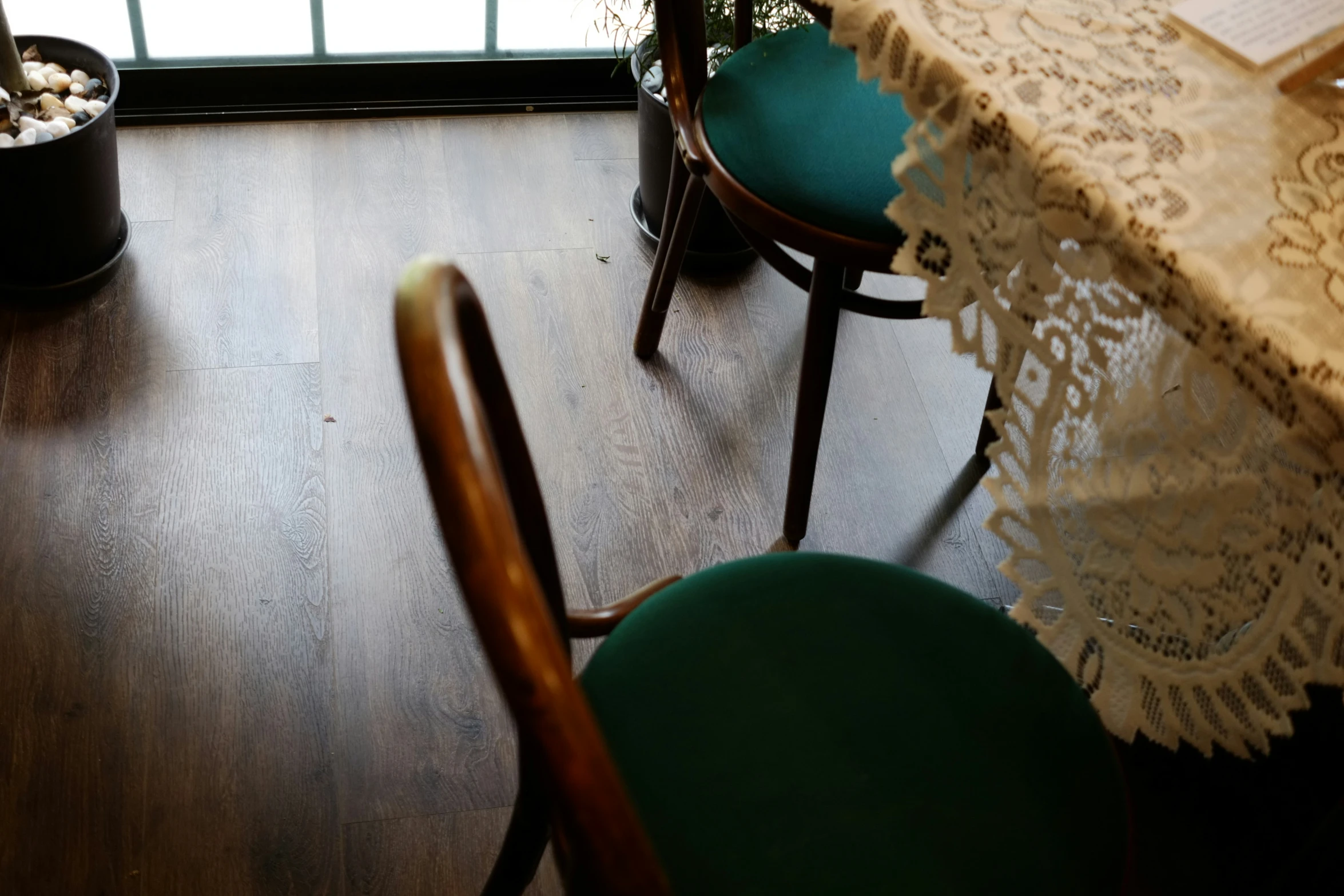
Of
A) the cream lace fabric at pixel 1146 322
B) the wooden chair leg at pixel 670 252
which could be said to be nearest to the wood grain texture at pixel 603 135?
the wooden chair leg at pixel 670 252

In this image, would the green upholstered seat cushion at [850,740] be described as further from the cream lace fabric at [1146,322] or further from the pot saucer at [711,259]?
the pot saucer at [711,259]

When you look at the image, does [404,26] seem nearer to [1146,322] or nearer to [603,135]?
[603,135]

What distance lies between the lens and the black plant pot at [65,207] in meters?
1.71

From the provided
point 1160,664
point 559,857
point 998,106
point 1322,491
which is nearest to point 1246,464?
point 1322,491

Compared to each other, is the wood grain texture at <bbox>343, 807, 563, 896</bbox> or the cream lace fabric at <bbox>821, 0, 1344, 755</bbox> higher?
the cream lace fabric at <bbox>821, 0, 1344, 755</bbox>

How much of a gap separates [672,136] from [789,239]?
0.61 metres

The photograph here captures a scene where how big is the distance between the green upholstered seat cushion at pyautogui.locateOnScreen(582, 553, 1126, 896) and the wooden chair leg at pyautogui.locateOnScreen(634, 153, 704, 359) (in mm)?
810

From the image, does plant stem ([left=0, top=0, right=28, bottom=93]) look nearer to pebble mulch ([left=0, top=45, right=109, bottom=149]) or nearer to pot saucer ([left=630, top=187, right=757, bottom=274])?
pebble mulch ([left=0, top=45, right=109, bottom=149])

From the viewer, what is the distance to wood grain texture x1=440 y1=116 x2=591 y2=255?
2092 mm

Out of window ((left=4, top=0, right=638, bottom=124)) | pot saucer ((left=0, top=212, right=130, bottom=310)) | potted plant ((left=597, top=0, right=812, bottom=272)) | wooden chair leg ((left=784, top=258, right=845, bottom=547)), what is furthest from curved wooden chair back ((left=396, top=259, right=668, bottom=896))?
window ((left=4, top=0, right=638, bottom=124))

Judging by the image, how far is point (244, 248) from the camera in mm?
2008

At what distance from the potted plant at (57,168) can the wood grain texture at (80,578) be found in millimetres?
55

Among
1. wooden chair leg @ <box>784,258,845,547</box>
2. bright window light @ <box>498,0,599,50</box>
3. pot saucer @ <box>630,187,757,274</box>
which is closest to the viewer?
wooden chair leg @ <box>784,258,845,547</box>

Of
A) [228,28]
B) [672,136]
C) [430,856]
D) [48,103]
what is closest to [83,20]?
[228,28]
